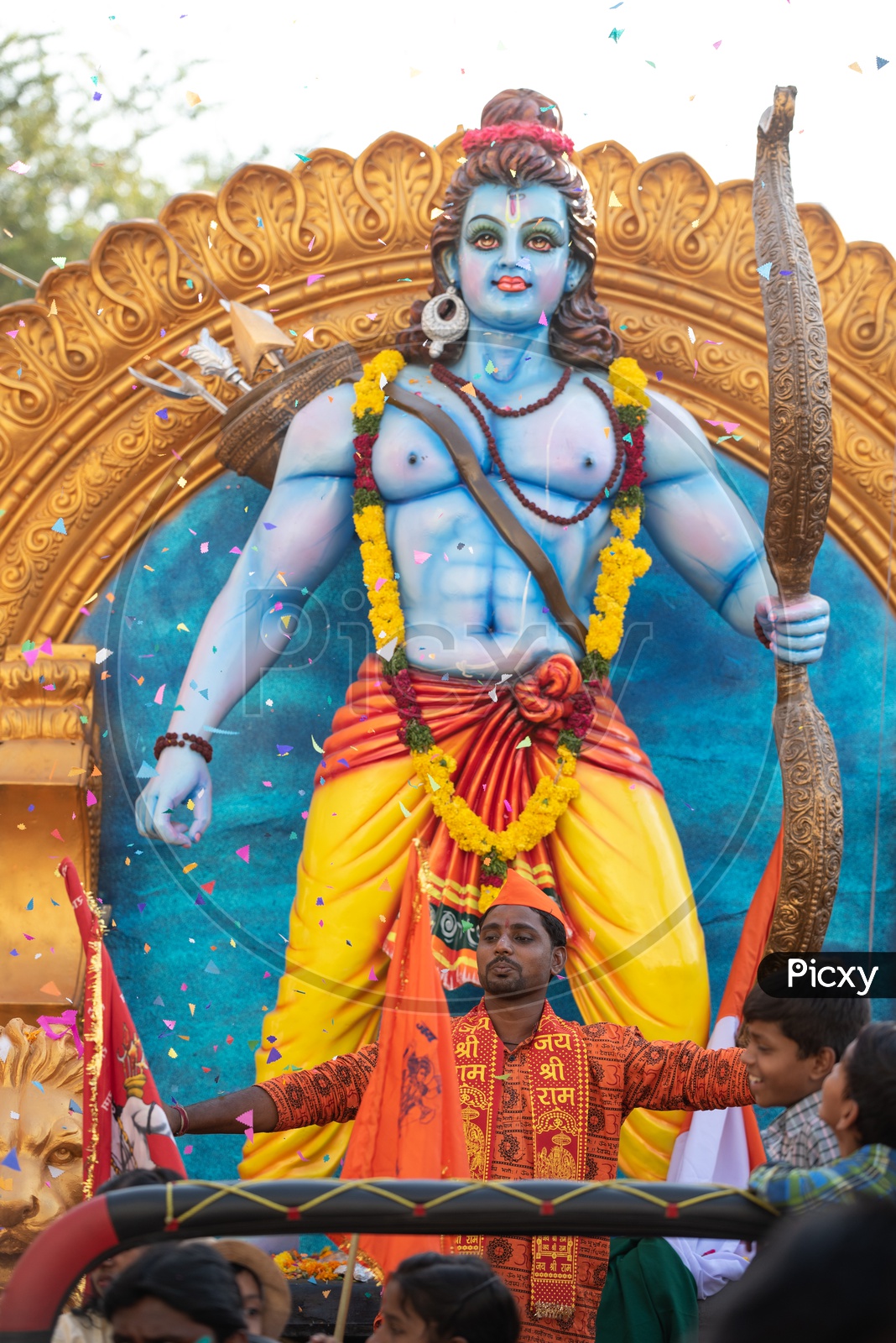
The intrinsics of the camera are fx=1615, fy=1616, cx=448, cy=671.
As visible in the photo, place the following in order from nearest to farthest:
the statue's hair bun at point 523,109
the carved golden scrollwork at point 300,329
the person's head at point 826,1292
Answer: the person's head at point 826,1292 < the statue's hair bun at point 523,109 < the carved golden scrollwork at point 300,329

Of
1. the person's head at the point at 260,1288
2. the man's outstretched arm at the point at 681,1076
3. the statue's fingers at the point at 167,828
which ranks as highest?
the statue's fingers at the point at 167,828

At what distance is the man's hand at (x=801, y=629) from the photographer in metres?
4.24

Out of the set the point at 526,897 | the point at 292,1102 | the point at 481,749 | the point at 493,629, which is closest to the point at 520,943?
the point at 526,897

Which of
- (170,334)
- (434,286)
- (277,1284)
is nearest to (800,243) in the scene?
(434,286)

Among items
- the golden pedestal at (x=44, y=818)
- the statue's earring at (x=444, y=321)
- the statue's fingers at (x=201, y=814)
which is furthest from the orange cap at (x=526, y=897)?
the statue's earring at (x=444, y=321)

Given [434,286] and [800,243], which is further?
[434,286]

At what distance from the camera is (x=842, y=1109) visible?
1818 mm

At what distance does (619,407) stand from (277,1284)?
9.17 ft

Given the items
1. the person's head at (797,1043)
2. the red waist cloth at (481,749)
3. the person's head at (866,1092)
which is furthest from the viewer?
the red waist cloth at (481,749)

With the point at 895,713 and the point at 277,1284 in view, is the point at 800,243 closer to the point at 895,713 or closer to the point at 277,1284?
the point at 895,713

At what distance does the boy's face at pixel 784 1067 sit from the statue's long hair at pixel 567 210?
2536mm

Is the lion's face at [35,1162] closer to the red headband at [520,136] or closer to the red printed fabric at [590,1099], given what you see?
the red printed fabric at [590,1099]

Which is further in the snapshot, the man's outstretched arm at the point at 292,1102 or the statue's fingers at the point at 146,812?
Answer: the statue's fingers at the point at 146,812

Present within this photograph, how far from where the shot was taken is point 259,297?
15.7ft
